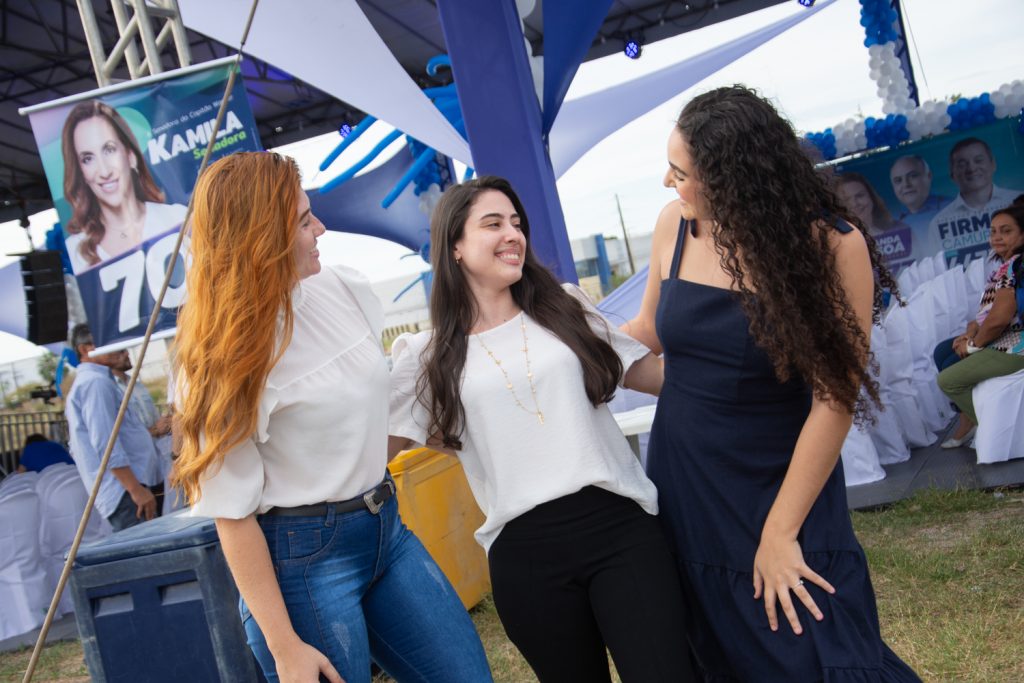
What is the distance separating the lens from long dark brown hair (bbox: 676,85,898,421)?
4.89 ft

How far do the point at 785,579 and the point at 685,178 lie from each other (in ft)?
2.26

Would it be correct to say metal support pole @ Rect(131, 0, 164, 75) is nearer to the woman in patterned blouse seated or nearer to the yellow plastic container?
the yellow plastic container

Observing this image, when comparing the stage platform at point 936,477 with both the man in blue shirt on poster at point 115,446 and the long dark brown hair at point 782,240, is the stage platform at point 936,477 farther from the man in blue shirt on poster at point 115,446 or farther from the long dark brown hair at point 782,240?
→ the man in blue shirt on poster at point 115,446

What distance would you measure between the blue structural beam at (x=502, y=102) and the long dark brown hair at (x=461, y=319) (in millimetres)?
1860

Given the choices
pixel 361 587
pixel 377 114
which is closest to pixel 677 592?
pixel 361 587

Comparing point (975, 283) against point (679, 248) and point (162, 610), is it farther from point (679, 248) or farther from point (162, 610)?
point (162, 610)

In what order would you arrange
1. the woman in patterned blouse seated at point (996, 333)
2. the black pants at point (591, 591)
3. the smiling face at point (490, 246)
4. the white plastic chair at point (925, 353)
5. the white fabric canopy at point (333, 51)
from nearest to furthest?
1. the black pants at point (591, 591)
2. the smiling face at point (490, 246)
3. the white fabric canopy at point (333, 51)
4. the woman in patterned blouse seated at point (996, 333)
5. the white plastic chair at point (925, 353)

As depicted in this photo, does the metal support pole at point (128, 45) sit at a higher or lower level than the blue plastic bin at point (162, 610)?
higher

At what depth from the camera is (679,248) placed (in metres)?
1.76

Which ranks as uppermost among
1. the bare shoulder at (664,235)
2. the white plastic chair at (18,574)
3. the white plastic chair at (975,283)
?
the bare shoulder at (664,235)

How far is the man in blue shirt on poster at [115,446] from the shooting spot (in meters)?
5.17

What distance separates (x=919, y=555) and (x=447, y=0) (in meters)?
3.00

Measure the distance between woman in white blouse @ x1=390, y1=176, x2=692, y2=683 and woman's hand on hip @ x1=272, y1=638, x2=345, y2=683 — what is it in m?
0.42

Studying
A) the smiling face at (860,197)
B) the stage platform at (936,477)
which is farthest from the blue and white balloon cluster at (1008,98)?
the stage platform at (936,477)
